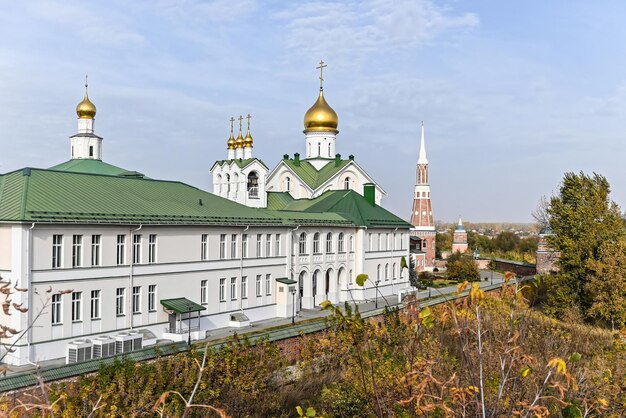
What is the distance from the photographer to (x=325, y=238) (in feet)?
109

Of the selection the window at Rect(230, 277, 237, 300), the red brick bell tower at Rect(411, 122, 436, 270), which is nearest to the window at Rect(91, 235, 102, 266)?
the window at Rect(230, 277, 237, 300)

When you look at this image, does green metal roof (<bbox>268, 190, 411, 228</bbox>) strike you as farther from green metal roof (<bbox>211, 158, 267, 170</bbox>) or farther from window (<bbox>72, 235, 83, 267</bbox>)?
window (<bbox>72, 235, 83, 267</bbox>)

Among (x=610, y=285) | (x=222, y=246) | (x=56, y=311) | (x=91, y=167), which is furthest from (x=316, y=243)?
(x=56, y=311)

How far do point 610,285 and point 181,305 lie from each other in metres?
20.8

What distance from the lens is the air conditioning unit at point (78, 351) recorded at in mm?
19062

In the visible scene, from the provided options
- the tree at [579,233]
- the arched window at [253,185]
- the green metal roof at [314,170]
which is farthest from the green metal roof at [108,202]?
the tree at [579,233]

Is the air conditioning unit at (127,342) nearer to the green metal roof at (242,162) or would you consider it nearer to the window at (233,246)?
the window at (233,246)

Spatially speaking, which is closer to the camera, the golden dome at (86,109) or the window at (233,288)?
the window at (233,288)

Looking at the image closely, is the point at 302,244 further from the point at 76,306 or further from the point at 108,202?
the point at 76,306

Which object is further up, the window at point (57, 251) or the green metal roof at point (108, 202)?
the green metal roof at point (108, 202)

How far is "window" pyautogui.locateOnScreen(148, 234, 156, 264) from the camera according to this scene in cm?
2302

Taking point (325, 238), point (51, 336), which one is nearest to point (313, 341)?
point (51, 336)

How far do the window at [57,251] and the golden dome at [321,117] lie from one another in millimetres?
27520

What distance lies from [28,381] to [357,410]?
734cm
